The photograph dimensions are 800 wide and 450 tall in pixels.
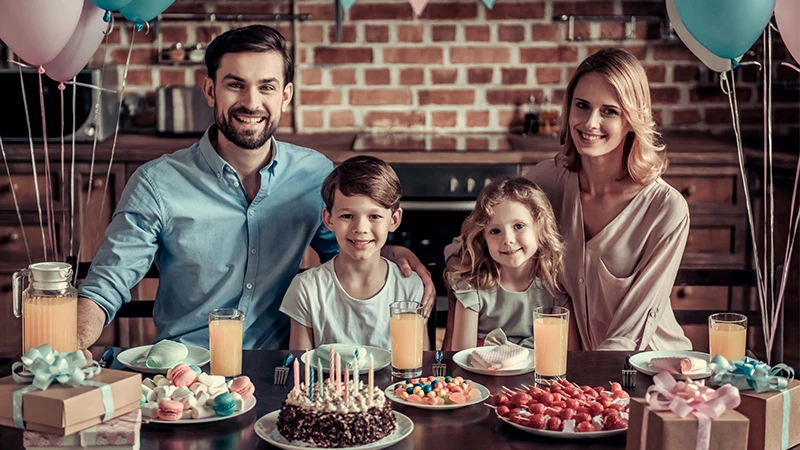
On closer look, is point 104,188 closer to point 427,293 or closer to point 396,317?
point 427,293

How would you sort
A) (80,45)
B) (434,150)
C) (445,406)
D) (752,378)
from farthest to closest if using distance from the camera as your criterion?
1. (434,150)
2. (80,45)
3. (445,406)
4. (752,378)

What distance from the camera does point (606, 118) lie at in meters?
2.34

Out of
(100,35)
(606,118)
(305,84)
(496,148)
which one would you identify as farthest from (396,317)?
(305,84)

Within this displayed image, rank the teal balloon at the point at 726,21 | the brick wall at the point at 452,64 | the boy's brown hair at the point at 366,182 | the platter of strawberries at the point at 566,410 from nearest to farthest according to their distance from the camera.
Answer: the platter of strawberries at the point at 566,410 < the teal balloon at the point at 726,21 < the boy's brown hair at the point at 366,182 < the brick wall at the point at 452,64

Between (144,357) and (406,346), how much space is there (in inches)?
19.2

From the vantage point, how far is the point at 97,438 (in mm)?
1347

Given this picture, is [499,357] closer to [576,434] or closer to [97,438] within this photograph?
[576,434]

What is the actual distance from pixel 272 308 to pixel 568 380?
2.73ft

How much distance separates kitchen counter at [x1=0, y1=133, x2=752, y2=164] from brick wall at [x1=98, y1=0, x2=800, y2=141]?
0.78ft

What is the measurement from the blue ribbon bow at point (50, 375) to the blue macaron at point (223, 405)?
0.75 feet

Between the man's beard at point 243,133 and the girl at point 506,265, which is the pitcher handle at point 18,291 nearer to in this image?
the man's beard at point 243,133

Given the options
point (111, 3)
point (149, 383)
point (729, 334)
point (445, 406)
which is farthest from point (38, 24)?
point (729, 334)

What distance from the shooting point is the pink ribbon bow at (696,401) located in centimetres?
131

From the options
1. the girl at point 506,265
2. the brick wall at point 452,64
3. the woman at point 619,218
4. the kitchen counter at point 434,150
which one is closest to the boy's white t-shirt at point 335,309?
the girl at point 506,265
